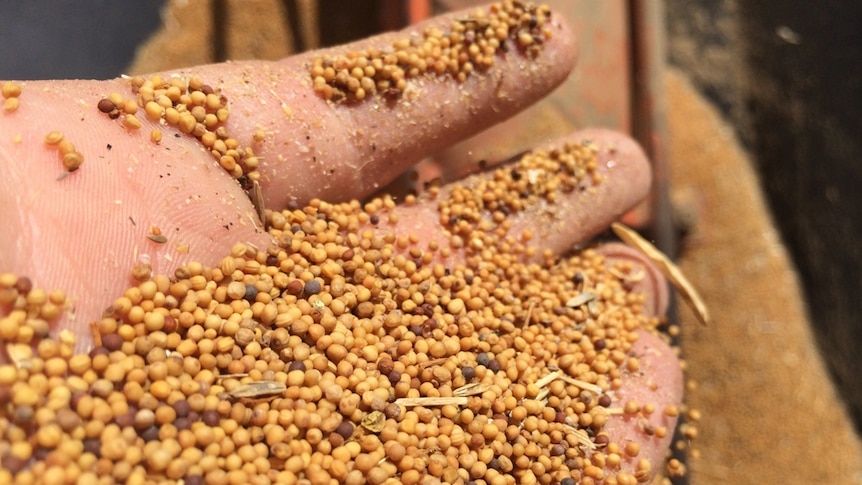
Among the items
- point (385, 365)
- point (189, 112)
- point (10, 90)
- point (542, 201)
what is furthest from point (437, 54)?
point (10, 90)

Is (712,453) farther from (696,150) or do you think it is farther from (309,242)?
(309,242)

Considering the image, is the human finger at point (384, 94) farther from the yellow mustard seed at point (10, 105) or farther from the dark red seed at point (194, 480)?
the dark red seed at point (194, 480)

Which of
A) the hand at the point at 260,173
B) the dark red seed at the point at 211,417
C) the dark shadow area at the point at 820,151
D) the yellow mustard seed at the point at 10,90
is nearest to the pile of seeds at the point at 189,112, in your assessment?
the hand at the point at 260,173

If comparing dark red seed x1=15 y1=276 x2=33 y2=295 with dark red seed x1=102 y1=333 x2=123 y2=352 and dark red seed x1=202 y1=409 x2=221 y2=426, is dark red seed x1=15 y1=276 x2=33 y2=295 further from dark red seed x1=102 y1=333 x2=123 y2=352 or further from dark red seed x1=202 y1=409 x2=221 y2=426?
dark red seed x1=202 y1=409 x2=221 y2=426

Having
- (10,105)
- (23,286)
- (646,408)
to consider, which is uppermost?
(10,105)

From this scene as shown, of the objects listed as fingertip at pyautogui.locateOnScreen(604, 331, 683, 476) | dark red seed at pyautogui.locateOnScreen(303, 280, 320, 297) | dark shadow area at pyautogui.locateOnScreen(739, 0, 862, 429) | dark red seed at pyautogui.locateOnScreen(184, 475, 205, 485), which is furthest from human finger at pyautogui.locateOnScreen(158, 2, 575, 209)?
dark shadow area at pyautogui.locateOnScreen(739, 0, 862, 429)

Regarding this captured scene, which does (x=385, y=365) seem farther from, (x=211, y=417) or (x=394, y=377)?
(x=211, y=417)
